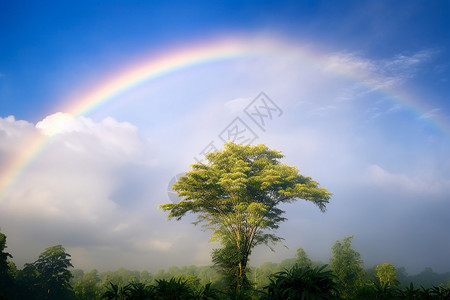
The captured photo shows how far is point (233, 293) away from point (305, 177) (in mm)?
14936

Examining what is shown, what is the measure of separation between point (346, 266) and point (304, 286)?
134ft

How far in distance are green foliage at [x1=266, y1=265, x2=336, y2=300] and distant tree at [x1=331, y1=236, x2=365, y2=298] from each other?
1478 inches

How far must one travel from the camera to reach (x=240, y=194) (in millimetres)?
23984

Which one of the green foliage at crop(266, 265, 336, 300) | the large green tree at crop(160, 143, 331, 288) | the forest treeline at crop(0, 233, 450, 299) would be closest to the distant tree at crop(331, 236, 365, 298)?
the forest treeline at crop(0, 233, 450, 299)

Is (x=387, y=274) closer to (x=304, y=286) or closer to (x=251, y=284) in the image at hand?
(x=251, y=284)

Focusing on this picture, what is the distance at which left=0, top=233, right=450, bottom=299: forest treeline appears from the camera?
9381 millimetres

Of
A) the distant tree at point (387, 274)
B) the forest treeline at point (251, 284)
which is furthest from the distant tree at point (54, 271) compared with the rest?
the distant tree at point (387, 274)

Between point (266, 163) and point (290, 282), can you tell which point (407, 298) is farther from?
point (266, 163)

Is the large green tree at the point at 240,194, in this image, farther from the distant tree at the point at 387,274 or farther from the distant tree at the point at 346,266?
the distant tree at the point at 387,274

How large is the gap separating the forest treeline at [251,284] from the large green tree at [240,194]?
2.72 meters

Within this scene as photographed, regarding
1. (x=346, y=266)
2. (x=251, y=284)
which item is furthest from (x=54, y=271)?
(x=346, y=266)

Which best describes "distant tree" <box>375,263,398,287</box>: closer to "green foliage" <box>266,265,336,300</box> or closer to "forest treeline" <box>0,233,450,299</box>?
"forest treeline" <box>0,233,450,299</box>

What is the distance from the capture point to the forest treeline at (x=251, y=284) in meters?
9.38

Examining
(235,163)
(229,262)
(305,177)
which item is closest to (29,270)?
(229,262)
